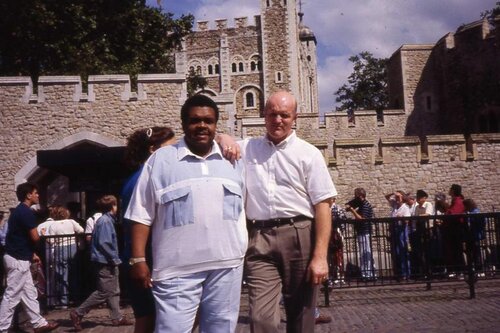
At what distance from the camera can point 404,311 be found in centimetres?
707

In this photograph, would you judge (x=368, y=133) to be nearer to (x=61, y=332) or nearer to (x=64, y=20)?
(x=64, y=20)

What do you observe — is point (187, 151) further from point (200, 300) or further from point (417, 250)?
point (417, 250)

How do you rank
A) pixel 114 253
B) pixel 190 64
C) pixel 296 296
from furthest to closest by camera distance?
pixel 190 64, pixel 114 253, pixel 296 296

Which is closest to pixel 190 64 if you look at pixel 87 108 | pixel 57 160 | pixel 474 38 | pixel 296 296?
pixel 474 38

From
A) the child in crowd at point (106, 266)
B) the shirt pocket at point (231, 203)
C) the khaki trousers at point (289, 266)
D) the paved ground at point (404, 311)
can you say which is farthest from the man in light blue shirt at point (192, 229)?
the child in crowd at point (106, 266)

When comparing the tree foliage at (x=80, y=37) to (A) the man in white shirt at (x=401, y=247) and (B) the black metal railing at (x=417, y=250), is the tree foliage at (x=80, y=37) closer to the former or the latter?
(B) the black metal railing at (x=417, y=250)

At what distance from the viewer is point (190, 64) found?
64.2m

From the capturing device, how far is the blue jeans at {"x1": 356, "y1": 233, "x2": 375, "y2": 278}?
8.11 metres

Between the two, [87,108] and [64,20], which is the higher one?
[64,20]

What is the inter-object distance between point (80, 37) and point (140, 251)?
20243 mm

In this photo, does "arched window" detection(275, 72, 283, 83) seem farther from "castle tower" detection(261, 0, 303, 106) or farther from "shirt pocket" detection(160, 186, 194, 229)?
"shirt pocket" detection(160, 186, 194, 229)

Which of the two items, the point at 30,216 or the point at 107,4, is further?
the point at 107,4

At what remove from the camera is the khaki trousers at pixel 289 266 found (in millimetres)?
3732

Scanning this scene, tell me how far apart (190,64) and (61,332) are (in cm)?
5887
